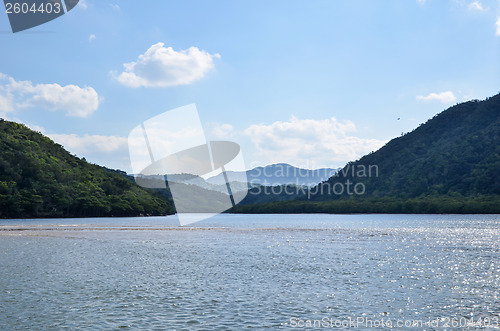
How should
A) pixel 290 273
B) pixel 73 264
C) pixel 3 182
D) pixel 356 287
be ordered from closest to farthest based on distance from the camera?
pixel 356 287 < pixel 290 273 < pixel 73 264 < pixel 3 182

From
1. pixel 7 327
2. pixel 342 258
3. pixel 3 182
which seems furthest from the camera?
pixel 3 182

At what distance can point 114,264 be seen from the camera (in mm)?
47469

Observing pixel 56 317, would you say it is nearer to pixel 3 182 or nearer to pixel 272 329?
pixel 272 329

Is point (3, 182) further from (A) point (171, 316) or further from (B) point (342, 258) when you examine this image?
(A) point (171, 316)

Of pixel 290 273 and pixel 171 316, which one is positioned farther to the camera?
pixel 290 273

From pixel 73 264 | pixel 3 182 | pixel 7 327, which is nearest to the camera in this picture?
pixel 7 327

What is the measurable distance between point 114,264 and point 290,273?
63.2 ft

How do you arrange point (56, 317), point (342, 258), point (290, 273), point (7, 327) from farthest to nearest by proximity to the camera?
1. point (342, 258)
2. point (290, 273)
3. point (56, 317)
4. point (7, 327)

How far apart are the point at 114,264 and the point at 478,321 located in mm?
35750

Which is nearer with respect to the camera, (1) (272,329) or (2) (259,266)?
(1) (272,329)

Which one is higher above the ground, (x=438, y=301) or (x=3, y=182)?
(x=3, y=182)

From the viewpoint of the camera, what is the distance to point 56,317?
79.7ft

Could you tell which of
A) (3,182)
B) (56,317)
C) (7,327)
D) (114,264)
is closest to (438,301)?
(56,317)

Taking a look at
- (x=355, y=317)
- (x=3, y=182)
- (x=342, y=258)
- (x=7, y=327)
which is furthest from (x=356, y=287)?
(x=3, y=182)
